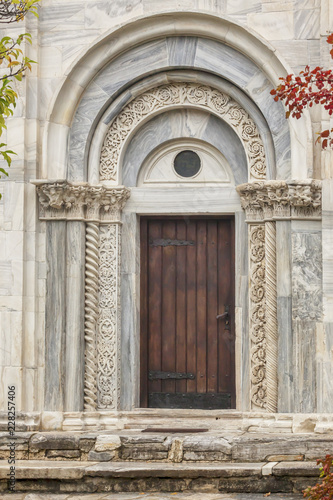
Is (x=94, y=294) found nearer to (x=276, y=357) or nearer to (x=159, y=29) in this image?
(x=276, y=357)

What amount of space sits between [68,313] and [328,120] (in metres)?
3.67

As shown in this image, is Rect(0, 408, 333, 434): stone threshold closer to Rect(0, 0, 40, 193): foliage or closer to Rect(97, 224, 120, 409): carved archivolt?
Rect(97, 224, 120, 409): carved archivolt

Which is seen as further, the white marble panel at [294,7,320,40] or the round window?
the round window

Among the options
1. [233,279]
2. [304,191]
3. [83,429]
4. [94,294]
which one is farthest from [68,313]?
[304,191]

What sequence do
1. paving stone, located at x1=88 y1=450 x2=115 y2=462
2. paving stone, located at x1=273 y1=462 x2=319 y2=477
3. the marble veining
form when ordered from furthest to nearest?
the marble veining → paving stone, located at x1=88 y1=450 x2=115 y2=462 → paving stone, located at x1=273 y1=462 x2=319 y2=477

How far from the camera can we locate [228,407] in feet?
34.6

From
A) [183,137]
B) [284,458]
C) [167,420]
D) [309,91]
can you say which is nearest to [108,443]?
[167,420]

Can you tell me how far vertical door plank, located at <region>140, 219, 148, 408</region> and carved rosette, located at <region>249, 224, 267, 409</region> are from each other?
4.43ft

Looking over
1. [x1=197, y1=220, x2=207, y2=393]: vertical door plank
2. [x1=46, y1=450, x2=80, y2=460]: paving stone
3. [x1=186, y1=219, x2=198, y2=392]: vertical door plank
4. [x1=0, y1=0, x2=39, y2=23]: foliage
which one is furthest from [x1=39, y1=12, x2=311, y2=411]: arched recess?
[x1=0, y1=0, x2=39, y2=23]: foliage

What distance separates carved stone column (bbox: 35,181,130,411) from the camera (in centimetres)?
1037

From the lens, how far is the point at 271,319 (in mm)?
9992

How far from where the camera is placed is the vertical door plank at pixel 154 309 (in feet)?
35.3

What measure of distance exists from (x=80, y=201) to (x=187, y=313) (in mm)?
1861

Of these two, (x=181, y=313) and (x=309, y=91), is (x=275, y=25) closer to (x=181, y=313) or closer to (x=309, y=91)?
(x=309, y=91)
